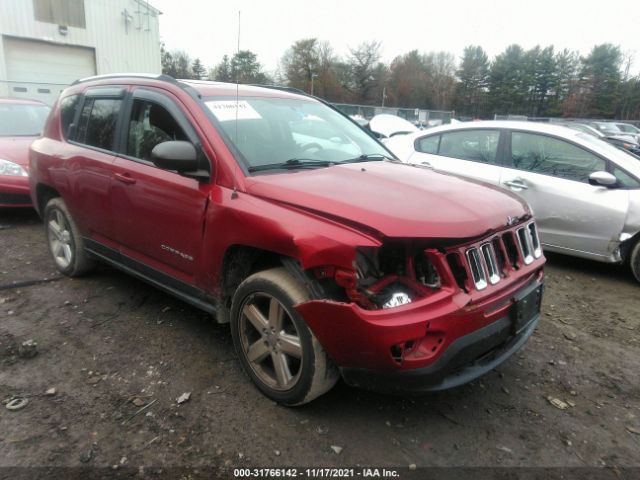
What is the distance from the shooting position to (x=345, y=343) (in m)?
2.20

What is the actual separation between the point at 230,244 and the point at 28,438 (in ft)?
4.65

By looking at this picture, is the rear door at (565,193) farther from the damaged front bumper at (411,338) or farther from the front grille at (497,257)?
the damaged front bumper at (411,338)

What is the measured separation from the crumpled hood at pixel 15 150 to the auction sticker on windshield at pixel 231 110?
15.3 feet

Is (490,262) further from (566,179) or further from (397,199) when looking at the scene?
(566,179)

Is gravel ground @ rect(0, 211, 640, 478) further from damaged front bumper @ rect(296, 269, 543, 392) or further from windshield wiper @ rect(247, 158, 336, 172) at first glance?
windshield wiper @ rect(247, 158, 336, 172)

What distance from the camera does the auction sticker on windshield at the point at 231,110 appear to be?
301cm

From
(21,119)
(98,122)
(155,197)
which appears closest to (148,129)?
(155,197)

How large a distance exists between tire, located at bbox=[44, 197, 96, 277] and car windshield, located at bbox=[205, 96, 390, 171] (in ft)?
6.77

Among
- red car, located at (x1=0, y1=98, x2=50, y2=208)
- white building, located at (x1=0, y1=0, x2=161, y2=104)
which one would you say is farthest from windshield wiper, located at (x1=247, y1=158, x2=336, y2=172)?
white building, located at (x1=0, y1=0, x2=161, y2=104)

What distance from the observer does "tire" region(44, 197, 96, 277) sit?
426cm

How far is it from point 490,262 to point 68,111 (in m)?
3.87

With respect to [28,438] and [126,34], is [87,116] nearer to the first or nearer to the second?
[28,438]

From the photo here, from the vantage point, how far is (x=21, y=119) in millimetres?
7590

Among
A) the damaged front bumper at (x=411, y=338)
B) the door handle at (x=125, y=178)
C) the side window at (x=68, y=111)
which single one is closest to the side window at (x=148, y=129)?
the door handle at (x=125, y=178)
